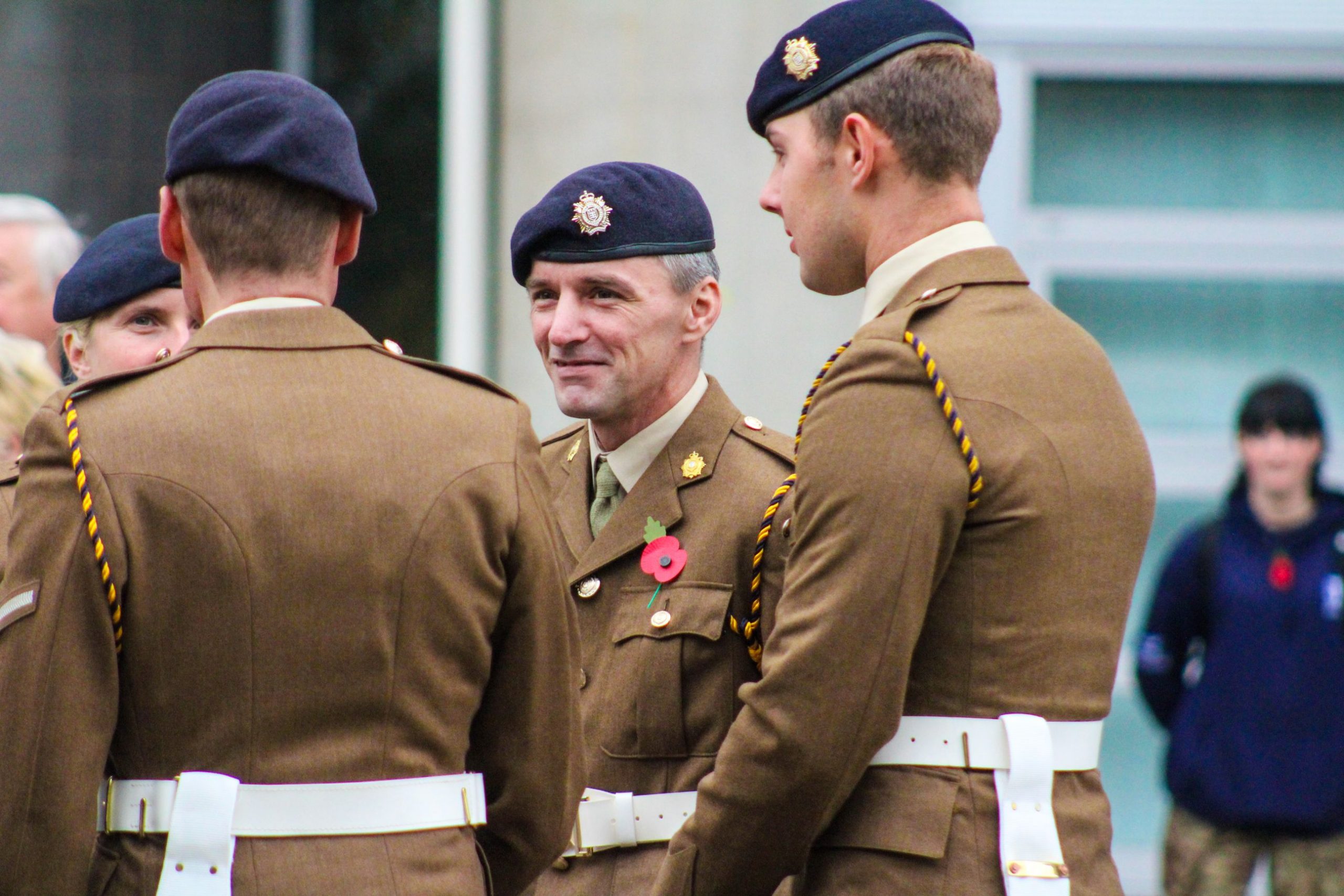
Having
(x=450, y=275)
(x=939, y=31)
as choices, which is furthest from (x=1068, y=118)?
(x=939, y=31)

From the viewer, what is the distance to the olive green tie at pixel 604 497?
2.96 metres

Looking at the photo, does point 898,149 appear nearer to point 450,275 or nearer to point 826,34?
point 826,34

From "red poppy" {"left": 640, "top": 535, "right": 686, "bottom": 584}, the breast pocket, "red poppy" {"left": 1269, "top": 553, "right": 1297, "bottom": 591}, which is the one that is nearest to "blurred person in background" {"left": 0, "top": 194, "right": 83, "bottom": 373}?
"red poppy" {"left": 640, "top": 535, "right": 686, "bottom": 584}

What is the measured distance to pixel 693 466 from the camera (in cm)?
288

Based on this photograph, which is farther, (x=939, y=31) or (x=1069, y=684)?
(x=939, y=31)

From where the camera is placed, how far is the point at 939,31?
2.25 m

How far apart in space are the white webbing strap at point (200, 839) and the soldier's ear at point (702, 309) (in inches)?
55.1

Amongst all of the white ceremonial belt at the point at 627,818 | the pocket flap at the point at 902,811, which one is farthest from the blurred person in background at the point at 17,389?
the pocket flap at the point at 902,811

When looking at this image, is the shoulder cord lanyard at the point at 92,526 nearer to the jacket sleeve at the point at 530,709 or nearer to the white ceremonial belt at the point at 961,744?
the jacket sleeve at the point at 530,709

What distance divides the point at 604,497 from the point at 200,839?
127cm

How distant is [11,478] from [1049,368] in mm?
1523

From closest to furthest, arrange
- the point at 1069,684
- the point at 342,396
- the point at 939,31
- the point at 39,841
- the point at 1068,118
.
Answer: the point at 39,841 < the point at 342,396 < the point at 1069,684 < the point at 939,31 < the point at 1068,118

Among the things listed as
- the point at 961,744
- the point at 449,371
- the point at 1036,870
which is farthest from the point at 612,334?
the point at 1036,870

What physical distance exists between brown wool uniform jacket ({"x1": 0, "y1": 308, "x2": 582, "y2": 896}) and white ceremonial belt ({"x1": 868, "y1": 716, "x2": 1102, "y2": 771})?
1.72 feet
